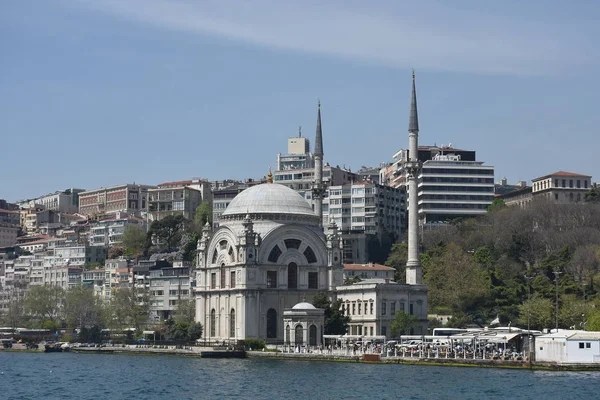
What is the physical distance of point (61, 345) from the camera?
337 ft

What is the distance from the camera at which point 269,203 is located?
93312mm

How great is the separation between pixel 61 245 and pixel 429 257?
216ft

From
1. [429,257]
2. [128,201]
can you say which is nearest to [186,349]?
[429,257]

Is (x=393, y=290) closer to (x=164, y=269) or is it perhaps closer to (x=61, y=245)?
(x=164, y=269)

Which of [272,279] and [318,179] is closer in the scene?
[272,279]

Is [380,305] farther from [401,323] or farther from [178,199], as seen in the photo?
[178,199]

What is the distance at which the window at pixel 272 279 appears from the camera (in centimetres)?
9181

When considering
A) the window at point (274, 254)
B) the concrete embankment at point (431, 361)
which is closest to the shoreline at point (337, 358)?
the concrete embankment at point (431, 361)

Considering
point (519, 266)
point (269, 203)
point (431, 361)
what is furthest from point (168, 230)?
point (431, 361)

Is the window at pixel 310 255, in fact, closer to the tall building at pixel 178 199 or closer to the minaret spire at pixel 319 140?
the minaret spire at pixel 319 140

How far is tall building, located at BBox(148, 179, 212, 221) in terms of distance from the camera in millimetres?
150500

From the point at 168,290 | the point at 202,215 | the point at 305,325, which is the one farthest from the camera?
the point at 202,215

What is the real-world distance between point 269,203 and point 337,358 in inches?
778

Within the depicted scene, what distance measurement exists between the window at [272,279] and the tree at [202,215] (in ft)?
143
